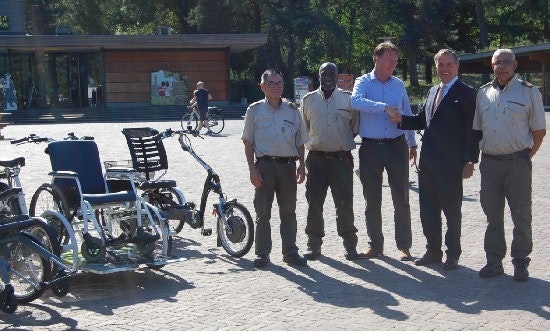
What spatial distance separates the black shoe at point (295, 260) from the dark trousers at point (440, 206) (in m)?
1.13

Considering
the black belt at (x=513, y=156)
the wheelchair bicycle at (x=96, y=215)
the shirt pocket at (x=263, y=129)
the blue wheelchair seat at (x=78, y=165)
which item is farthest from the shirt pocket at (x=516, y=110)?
the blue wheelchair seat at (x=78, y=165)

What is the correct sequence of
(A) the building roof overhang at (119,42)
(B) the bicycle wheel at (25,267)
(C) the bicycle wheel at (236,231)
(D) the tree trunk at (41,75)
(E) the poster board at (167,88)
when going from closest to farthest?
(B) the bicycle wheel at (25,267)
(C) the bicycle wheel at (236,231)
(A) the building roof overhang at (119,42)
(D) the tree trunk at (41,75)
(E) the poster board at (167,88)

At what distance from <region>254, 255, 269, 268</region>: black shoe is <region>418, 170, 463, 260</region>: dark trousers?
1.45 m

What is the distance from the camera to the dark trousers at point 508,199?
7.43 meters

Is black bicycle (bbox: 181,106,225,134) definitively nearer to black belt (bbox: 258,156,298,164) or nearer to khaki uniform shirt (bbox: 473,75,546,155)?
black belt (bbox: 258,156,298,164)

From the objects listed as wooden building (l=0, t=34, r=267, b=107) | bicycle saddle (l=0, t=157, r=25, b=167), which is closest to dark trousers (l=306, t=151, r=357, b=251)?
bicycle saddle (l=0, t=157, r=25, b=167)

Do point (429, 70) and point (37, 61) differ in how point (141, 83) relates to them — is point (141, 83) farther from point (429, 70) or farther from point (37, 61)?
point (429, 70)

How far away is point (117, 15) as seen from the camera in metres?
63.9

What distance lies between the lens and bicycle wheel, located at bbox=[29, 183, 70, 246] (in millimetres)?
7742

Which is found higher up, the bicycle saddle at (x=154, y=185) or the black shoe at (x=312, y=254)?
the bicycle saddle at (x=154, y=185)

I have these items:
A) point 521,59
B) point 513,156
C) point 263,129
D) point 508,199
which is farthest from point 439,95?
point 521,59

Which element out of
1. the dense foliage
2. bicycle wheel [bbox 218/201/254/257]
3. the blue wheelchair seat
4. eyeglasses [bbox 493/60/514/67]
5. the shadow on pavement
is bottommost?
the shadow on pavement

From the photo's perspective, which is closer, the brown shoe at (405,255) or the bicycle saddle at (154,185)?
the brown shoe at (405,255)

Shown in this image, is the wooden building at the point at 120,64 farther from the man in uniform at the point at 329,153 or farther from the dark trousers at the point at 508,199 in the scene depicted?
the dark trousers at the point at 508,199
